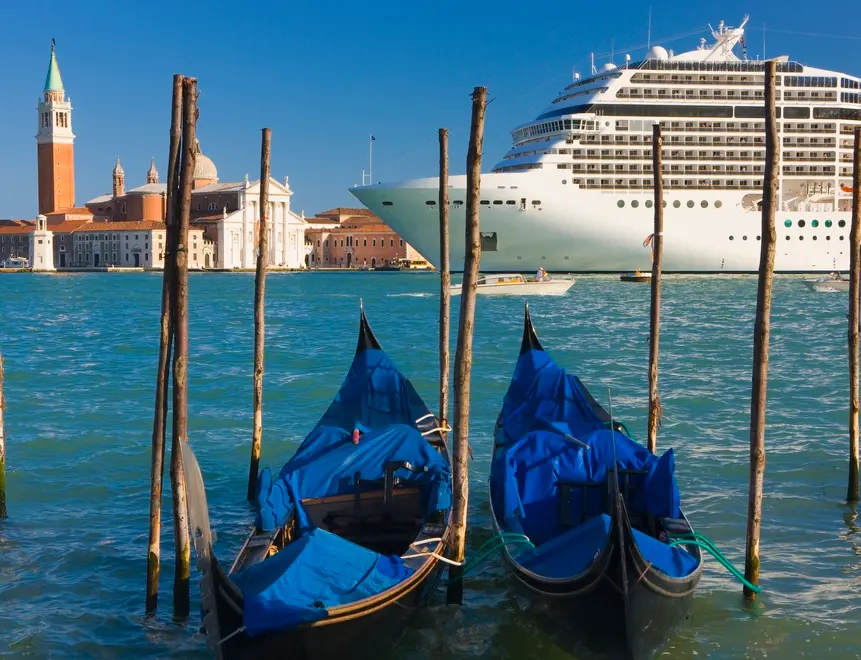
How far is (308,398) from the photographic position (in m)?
13.5

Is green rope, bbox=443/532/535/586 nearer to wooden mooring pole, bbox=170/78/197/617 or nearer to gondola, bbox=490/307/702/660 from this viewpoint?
gondola, bbox=490/307/702/660

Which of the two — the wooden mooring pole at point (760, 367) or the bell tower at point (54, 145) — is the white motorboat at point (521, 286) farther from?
the bell tower at point (54, 145)

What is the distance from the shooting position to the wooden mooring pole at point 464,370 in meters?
5.56

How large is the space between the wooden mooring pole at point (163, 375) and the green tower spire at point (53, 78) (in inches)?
3474

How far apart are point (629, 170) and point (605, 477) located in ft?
110

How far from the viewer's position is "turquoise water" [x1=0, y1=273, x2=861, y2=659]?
5.46m

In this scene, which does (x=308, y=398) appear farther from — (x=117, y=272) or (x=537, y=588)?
(x=117, y=272)

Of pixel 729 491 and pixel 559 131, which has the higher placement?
pixel 559 131

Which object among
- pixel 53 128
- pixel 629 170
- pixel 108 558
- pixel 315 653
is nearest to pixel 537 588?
pixel 315 653

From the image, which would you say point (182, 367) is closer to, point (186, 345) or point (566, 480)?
point (186, 345)

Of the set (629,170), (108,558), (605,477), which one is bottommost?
(108,558)

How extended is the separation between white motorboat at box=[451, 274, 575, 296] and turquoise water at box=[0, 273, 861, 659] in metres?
6.98

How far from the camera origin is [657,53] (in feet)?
131

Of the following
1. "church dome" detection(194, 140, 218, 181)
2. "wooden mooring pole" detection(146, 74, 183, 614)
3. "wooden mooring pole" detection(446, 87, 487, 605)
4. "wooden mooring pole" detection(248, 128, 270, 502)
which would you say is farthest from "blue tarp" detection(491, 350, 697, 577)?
"church dome" detection(194, 140, 218, 181)
